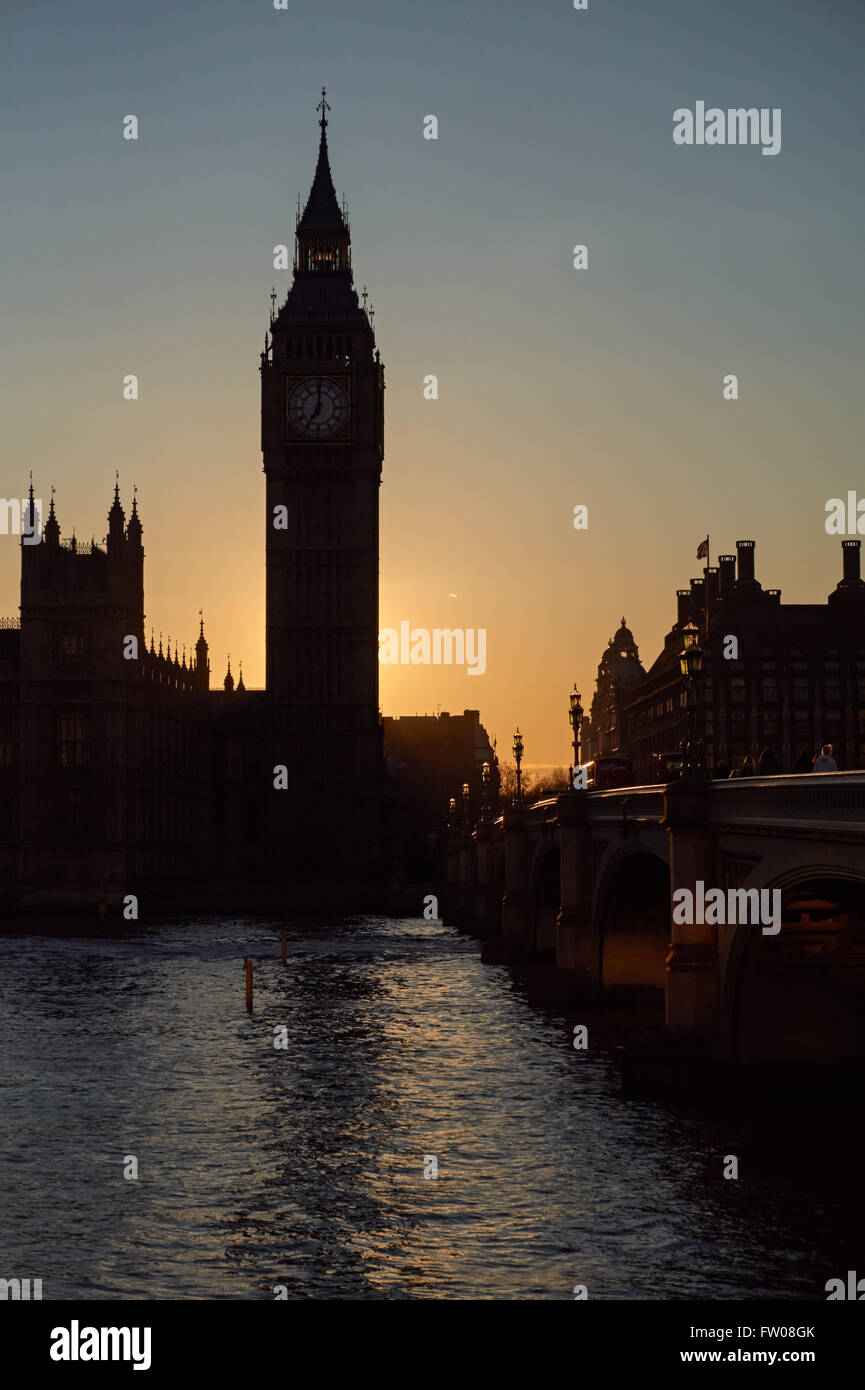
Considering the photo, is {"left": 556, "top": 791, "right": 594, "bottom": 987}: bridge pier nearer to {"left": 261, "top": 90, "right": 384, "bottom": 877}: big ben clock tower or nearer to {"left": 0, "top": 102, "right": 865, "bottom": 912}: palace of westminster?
{"left": 0, "top": 102, "right": 865, "bottom": 912}: palace of westminster

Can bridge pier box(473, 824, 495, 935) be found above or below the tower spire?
below

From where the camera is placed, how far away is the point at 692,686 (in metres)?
31.7

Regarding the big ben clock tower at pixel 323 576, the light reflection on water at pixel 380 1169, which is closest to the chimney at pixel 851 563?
the big ben clock tower at pixel 323 576

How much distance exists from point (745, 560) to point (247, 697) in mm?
45919

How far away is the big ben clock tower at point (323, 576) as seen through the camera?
13550cm

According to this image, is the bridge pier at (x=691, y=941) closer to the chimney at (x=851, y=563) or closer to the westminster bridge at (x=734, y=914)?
the westminster bridge at (x=734, y=914)

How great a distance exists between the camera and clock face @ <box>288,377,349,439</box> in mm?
141625

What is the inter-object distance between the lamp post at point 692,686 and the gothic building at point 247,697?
7379 centimetres

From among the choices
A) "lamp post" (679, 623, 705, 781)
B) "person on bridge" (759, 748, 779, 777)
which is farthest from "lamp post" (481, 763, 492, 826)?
"lamp post" (679, 623, 705, 781)

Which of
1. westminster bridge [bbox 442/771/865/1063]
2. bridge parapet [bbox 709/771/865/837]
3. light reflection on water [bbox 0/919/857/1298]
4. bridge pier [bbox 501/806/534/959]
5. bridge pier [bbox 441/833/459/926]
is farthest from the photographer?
bridge pier [bbox 441/833/459/926]

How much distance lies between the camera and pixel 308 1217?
2467 cm

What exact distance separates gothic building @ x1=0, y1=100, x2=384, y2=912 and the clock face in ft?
0.53
